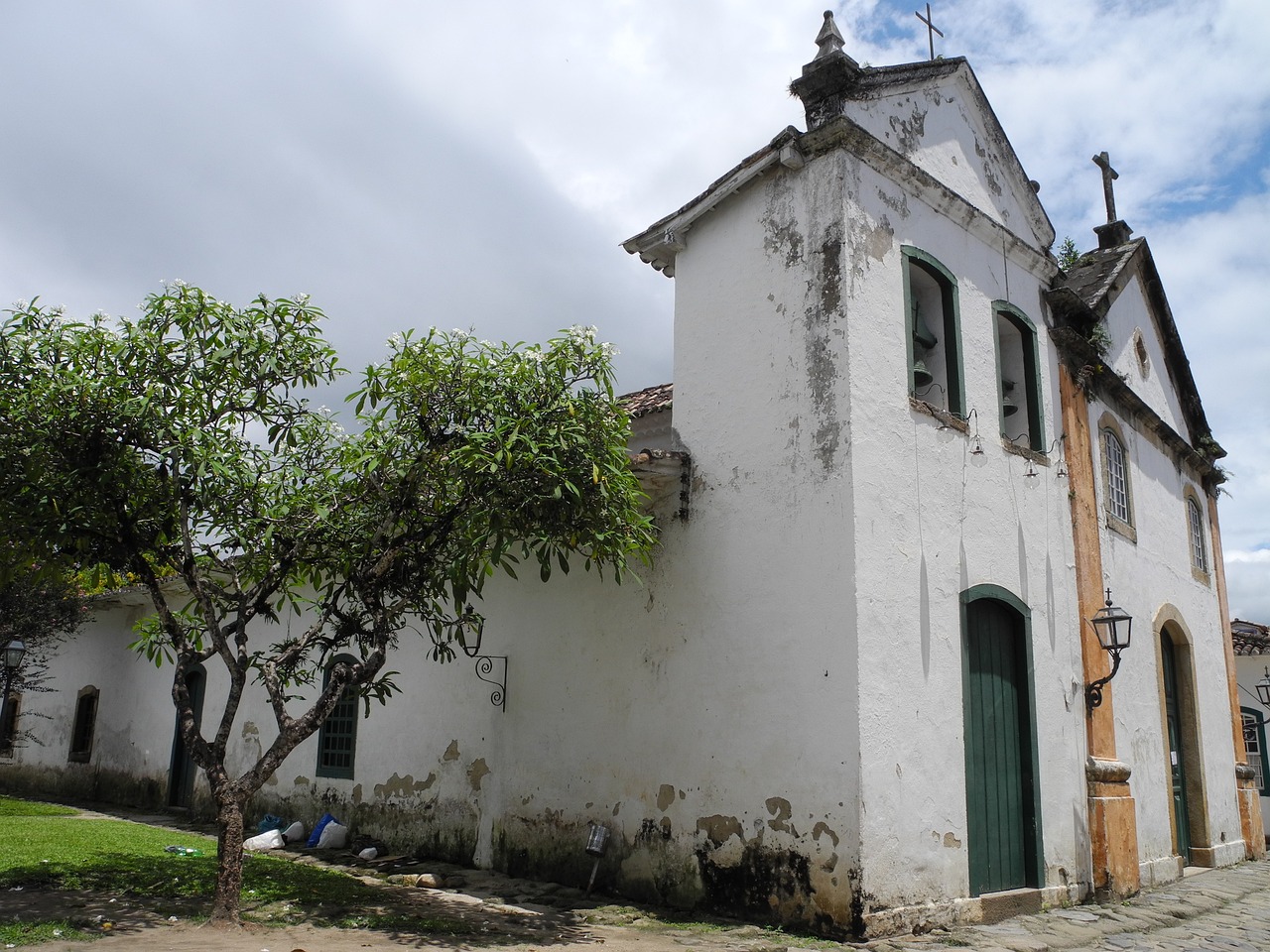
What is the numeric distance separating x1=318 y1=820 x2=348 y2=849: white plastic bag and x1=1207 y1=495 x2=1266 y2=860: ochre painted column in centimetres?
1116

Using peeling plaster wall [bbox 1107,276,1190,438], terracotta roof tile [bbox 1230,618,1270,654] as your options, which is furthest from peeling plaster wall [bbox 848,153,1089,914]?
terracotta roof tile [bbox 1230,618,1270,654]

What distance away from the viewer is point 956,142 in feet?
31.6

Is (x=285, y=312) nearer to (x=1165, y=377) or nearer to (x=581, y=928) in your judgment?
(x=581, y=928)

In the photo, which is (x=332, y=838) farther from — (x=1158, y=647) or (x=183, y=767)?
(x=1158, y=647)

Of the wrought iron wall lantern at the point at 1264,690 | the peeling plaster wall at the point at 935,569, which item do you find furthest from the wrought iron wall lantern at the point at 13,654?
the wrought iron wall lantern at the point at 1264,690

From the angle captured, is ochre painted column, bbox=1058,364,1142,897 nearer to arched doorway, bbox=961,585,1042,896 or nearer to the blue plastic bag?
arched doorway, bbox=961,585,1042,896

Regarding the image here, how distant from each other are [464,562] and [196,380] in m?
2.16

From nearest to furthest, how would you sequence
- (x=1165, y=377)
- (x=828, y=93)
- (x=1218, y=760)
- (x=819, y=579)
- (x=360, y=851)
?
1. (x=819, y=579)
2. (x=828, y=93)
3. (x=360, y=851)
4. (x=1218, y=760)
5. (x=1165, y=377)

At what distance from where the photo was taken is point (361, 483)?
727cm

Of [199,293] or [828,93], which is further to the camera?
[828,93]

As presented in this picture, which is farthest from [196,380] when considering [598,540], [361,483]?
[598,540]

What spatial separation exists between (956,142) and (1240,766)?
930cm

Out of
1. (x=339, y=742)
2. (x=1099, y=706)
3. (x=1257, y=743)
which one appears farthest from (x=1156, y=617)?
(x=339, y=742)

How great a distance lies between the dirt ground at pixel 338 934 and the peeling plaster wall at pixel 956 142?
648 cm
